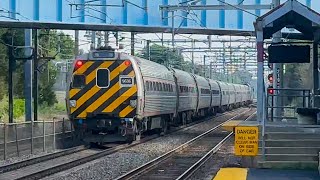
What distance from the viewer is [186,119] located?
123ft

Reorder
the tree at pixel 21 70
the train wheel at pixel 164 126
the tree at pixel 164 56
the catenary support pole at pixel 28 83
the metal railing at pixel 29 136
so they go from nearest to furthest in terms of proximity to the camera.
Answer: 1. the metal railing at pixel 29 136
2. the train wheel at pixel 164 126
3. the catenary support pole at pixel 28 83
4. the tree at pixel 21 70
5. the tree at pixel 164 56

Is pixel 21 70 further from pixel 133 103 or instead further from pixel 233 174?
pixel 233 174

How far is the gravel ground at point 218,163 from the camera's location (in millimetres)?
15549

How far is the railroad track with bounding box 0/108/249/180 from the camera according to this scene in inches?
612

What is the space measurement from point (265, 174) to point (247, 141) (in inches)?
42.6

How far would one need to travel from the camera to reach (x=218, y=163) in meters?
18.3

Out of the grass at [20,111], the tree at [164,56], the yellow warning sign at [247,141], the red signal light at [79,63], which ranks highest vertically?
the tree at [164,56]

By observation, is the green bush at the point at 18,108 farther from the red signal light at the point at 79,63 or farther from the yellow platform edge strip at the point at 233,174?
the yellow platform edge strip at the point at 233,174

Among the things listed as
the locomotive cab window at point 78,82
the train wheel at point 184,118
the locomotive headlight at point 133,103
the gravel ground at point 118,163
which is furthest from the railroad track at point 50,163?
the train wheel at point 184,118

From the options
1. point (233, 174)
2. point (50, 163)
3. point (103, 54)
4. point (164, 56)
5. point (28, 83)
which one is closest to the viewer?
point (233, 174)

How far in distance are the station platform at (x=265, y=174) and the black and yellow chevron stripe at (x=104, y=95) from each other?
891cm

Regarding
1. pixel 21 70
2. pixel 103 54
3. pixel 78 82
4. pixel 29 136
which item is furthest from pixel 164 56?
pixel 29 136

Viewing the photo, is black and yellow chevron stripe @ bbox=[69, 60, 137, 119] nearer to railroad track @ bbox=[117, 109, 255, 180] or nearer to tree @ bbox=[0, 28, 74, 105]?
railroad track @ bbox=[117, 109, 255, 180]

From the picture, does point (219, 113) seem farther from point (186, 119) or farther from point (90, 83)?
point (90, 83)
